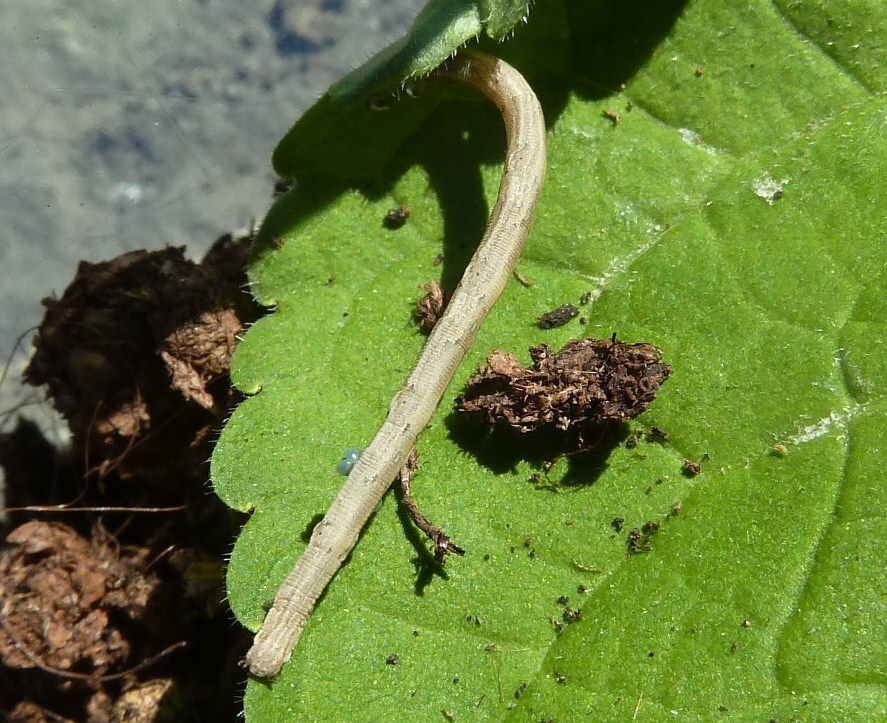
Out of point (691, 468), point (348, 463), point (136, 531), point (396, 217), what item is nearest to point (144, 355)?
point (136, 531)

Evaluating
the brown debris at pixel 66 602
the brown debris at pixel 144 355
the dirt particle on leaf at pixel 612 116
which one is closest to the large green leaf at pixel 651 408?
the dirt particle on leaf at pixel 612 116

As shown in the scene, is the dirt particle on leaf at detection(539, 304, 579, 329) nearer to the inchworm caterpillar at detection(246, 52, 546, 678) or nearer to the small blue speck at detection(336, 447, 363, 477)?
the inchworm caterpillar at detection(246, 52, 546, 678)

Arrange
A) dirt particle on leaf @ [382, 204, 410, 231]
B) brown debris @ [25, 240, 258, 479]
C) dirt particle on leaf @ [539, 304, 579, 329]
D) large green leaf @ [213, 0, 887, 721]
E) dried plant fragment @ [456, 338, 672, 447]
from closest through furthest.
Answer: large green leaf @ [213, 0, 887, 721] → dried plant fragment @ [456, 338, 672, 447] → dirt particle on leaf @ [539, 304, 579, 329] → dirt particle on leaf @ [382, 204, 410, 231] → brown debris @ [25, 240, 258, 479]

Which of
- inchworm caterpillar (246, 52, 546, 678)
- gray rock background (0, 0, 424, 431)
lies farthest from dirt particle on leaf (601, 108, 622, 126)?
gray rock background (0, 0, 424, 431)

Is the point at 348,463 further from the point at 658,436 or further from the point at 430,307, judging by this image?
Result: the point at 658,436

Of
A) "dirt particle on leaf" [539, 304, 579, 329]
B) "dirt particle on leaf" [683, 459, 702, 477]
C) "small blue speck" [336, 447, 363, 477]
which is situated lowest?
"dirt particle on leaf" [683, 459, 702, 477]

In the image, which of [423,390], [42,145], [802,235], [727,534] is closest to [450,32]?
[423,390]

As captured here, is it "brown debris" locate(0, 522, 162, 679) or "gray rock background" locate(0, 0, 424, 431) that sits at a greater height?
"gray rock background" locate(0, 0, 424, 431)
